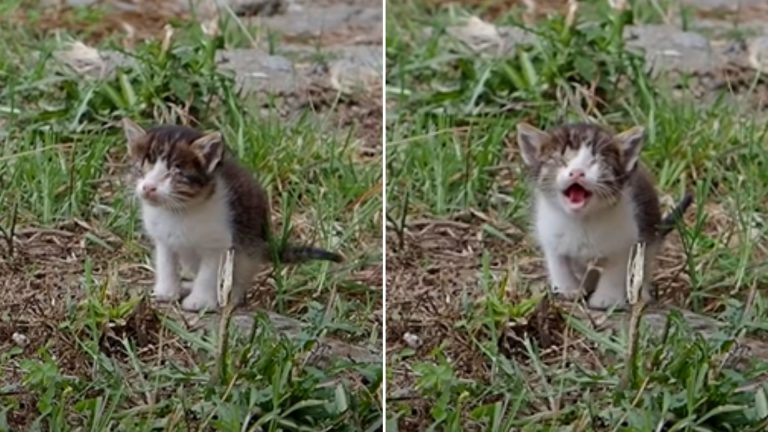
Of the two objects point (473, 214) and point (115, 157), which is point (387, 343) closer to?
point (473, 214)

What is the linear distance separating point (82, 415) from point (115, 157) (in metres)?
0.48

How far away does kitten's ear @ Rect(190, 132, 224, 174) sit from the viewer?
2826 millimetres

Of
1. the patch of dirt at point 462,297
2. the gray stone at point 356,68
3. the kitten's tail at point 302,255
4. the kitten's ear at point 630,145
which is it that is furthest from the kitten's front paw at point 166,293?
the kitten's ear at point 630,145

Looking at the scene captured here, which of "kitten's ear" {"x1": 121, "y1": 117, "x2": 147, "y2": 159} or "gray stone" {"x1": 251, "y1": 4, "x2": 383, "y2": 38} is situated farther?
"gray stone" {"x1": 251, "y1": 4, "x2": 383, "y2": 38}

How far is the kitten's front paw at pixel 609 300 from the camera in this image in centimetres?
277

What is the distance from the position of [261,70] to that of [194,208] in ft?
1.36

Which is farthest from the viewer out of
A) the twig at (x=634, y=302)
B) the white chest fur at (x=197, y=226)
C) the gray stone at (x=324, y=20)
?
the gray stone at (x=324, y=20)

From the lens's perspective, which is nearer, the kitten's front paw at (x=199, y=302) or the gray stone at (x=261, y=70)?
the kitten's front paw at (x=199, y=302)

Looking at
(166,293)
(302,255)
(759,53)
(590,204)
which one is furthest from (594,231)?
(759,53)

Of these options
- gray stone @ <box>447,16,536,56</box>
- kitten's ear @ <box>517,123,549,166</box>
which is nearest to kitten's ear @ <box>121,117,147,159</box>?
kitten's ear @ <box>517,123,549,166</box>

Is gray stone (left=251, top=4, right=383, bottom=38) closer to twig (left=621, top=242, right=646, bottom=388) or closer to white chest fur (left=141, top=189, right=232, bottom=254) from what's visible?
white chest fur (left=141, top=189, right=232, bottom=254)

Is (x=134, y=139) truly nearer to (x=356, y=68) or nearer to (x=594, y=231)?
(x=356, y=68)

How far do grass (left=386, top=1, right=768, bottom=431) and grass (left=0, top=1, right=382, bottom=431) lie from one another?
0.09m

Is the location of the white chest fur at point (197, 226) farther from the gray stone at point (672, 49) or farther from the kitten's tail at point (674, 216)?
the gray stone at point (672, 49)
